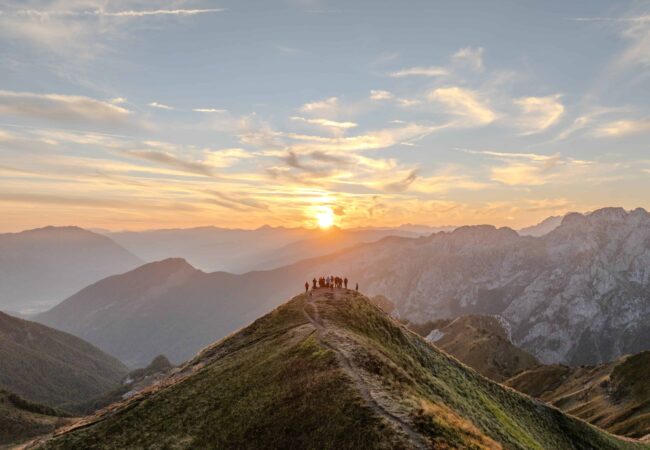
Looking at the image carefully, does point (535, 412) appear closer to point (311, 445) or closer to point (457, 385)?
point (457, 385)

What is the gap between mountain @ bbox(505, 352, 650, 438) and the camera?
96.4m

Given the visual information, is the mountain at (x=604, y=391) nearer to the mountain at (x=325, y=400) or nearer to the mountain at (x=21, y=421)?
the mountain at (x=325, y=400)

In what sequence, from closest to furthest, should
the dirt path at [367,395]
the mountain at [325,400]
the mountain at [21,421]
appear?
the dirt path at [367,395], the mountain at [325,400], the mountain at [21,421]

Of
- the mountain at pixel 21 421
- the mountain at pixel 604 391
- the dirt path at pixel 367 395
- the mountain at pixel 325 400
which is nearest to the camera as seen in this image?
the dirt path at pixel 367 395

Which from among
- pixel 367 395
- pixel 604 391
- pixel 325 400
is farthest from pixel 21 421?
pixel 604 391

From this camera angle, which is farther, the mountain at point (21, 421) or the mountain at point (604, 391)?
the mountain at point (21, 421)

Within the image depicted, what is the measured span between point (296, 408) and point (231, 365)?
15.7 metres

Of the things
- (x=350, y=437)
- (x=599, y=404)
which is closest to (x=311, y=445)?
(x=350, y=437)

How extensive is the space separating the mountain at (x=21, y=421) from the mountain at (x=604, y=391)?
135 meters

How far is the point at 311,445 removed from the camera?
29.5m

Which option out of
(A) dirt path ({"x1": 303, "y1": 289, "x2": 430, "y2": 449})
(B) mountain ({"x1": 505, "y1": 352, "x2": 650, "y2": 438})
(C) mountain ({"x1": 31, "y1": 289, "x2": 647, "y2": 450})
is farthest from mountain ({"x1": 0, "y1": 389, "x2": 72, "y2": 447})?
(B) mountain ({"x1": 505, "y1": 352, "x2": 650, "y2": 438})

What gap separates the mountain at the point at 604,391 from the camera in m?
96.4

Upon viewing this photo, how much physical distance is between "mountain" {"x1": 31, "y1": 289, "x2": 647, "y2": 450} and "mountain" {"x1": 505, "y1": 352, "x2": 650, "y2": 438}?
41.1 m

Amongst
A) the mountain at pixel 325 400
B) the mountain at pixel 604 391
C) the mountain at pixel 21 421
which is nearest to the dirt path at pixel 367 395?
the mountain at pixel 325 400
